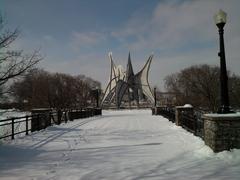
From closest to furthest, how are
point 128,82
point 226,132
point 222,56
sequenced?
1. point 226,132
2. point 222,56
3. point 128,82

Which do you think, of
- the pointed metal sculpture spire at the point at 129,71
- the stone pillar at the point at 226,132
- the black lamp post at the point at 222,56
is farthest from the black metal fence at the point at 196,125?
the pointed metal sculpture spire at the point at 129,71

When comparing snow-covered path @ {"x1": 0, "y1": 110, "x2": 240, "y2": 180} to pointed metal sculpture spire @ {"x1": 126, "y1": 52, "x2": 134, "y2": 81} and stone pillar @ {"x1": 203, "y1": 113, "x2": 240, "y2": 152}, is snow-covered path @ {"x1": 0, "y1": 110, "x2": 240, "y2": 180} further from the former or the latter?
pointed metal sculpture spire @ {"x1": 126, "y1": 52, "x2": 134, "y2": 81}

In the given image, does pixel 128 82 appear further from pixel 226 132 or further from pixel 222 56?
pixel 226 132

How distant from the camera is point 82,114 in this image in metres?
34.4

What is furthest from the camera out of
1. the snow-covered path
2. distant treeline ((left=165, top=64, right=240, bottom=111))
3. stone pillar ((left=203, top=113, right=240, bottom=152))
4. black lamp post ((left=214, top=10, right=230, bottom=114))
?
distant treeline ((left=165, top=64, right=240, bottom=111))

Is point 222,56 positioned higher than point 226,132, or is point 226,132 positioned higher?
point 222,56

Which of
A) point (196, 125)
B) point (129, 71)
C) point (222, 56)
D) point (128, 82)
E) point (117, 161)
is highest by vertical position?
point (129, 71)

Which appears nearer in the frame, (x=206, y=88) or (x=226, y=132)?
(x=226, y=132)

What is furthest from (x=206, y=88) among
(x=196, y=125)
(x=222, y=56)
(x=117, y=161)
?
(x=117, y=161)

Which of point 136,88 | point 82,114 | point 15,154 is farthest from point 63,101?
point 136,88

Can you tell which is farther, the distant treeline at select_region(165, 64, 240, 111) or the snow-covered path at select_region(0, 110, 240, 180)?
the distant treeline at select_region(165, 64, 240, 111)

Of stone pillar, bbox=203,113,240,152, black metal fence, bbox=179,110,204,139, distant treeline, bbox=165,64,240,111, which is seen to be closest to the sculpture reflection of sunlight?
distant treeline, bbox=165,64,240,111

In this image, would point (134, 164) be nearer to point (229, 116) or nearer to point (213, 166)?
point (213, 166)

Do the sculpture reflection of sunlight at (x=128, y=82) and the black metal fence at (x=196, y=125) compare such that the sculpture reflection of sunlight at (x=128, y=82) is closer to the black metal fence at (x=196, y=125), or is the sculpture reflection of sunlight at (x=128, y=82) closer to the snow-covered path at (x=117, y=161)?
the black metal fence at (x=196, y=125)
